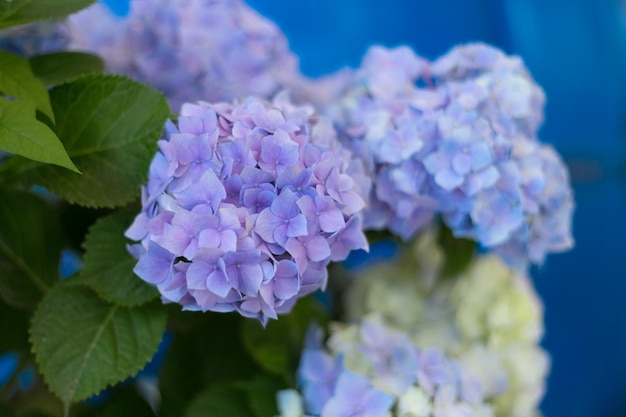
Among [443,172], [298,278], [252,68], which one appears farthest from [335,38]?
[298,278]

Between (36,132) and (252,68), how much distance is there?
24 centimetres

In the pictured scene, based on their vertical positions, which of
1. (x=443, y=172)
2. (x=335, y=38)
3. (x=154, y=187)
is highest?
(x=335, y=38)

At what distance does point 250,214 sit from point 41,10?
202 mm

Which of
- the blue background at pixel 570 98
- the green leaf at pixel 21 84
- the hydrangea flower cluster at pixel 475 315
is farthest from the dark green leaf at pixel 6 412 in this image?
the blue background at pixel 570 98

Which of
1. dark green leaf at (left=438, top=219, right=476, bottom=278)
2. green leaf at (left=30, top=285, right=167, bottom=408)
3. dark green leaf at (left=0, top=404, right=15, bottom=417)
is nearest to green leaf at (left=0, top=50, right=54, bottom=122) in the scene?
green leaf at (left=30, top=285, right=167, bottom=408)

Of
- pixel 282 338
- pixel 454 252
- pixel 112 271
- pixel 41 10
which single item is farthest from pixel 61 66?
pixel 454 252

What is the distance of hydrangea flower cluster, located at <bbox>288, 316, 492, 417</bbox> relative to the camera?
1.58 feet

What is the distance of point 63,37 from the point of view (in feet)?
1.84

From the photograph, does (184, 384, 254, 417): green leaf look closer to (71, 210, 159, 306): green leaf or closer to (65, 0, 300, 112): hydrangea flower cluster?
(71, 210, 159, 306): green leaf

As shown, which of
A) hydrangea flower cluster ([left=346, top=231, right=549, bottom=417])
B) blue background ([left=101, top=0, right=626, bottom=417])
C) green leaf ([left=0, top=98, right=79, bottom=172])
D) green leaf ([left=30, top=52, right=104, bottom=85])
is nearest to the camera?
green leaf ([left=0, top=98, right=79, bottom=172])

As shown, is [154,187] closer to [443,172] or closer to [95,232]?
[95,232]

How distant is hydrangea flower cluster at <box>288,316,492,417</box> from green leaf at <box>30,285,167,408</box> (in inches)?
5.2

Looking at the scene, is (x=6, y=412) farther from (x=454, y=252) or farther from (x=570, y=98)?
(x=570, y=98)

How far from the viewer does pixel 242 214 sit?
36 cm
